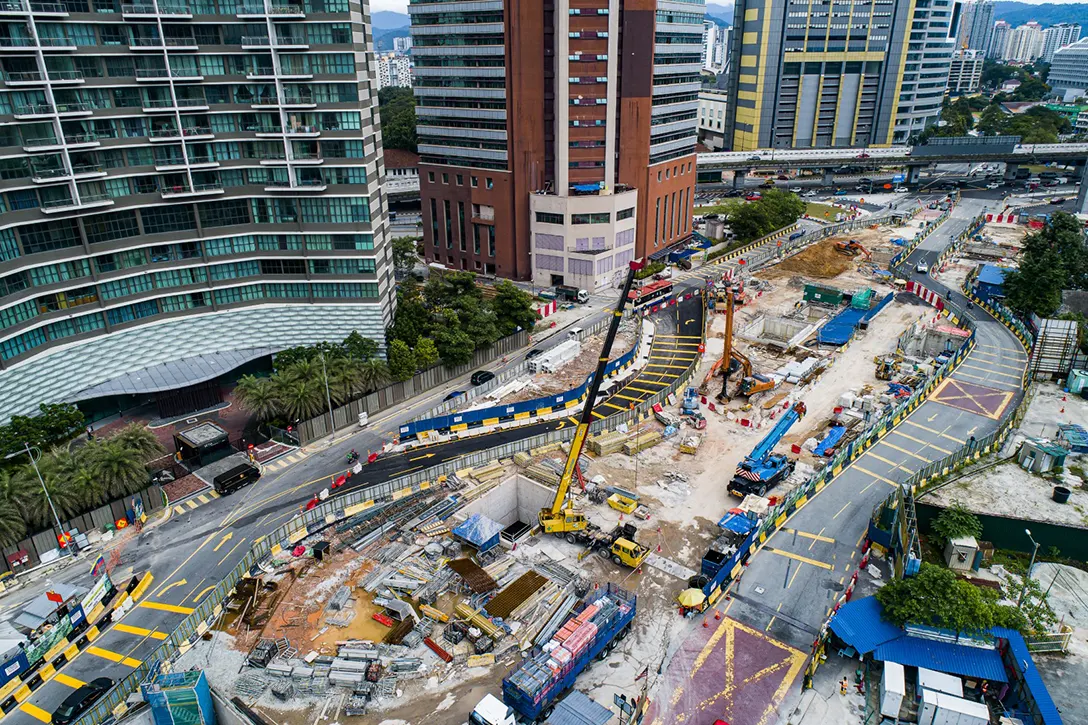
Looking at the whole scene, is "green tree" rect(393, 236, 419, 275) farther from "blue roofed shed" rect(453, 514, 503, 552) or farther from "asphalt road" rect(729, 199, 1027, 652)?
"asphalt road" rect(729, 199, 1027, 652)

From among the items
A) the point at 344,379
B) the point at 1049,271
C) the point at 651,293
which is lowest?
the point at 651,293

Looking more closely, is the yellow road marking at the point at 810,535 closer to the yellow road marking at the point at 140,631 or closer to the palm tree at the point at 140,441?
the yellow road marking at the point at 140,631

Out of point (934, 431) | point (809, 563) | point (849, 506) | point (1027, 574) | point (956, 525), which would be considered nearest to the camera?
point (1027, 574)

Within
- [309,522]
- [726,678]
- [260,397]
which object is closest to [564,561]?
[726,678]

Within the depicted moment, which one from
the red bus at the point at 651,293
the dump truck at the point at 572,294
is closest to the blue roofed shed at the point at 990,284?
the red bus at the point at 651,293

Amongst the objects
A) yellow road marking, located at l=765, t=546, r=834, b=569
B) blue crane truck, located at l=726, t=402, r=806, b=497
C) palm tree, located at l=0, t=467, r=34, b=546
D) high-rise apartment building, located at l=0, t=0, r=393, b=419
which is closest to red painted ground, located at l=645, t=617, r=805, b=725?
yellow road marking, located at l=765, t=546, r=834, b=569

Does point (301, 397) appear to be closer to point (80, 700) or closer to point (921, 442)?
point (80, 700)
